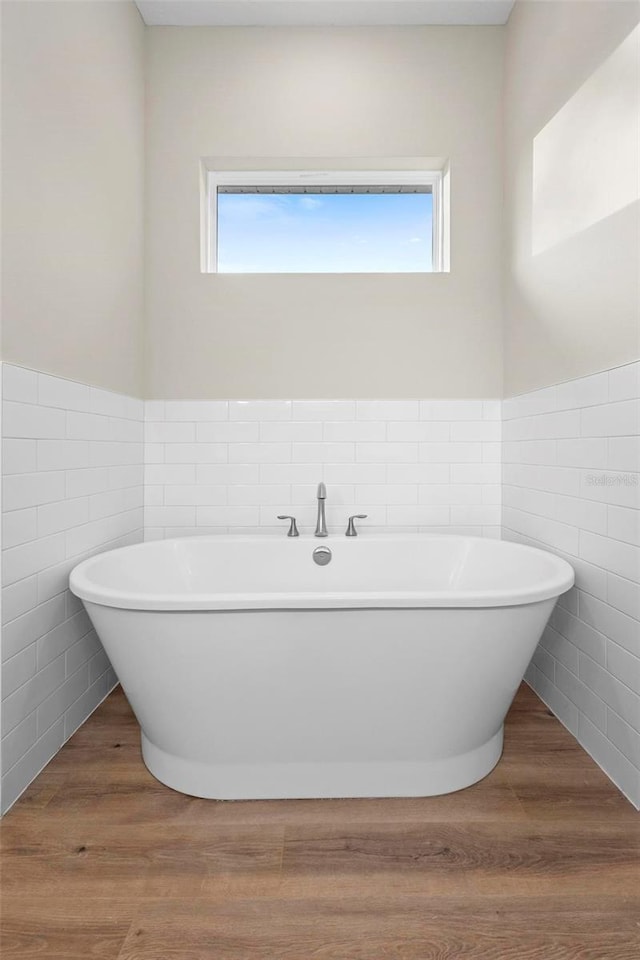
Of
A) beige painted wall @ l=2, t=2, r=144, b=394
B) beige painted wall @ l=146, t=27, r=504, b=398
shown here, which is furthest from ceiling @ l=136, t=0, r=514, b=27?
beige painted wall @ l=2, t=2, r=144, b=394

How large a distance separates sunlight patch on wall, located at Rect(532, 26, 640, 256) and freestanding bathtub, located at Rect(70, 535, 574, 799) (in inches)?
48.6

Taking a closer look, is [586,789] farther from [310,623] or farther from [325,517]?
[325,517]

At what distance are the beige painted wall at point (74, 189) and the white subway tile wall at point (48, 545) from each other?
0.15 m

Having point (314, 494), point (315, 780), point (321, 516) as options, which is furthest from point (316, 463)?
point (315, 780)

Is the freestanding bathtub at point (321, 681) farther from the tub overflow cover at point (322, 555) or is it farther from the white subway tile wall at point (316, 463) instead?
the white subway tile wall at point (316, 463)

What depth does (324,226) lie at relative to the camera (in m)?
2.79

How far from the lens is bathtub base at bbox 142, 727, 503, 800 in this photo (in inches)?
62.7

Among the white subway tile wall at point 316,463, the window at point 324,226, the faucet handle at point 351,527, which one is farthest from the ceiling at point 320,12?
the faucet handle at point 351,527

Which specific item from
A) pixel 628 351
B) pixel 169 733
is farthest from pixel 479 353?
pixel 169 733

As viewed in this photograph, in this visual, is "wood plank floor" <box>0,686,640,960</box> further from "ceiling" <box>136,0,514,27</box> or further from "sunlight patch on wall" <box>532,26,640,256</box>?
"ceiling" <box>136,0,514,27</box>

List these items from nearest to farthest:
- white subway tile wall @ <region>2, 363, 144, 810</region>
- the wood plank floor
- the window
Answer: the wood plank floor
white subway tile wall @ <region>2, 363, 144, 810</region>
the window

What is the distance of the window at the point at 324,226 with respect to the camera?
277 centimetres

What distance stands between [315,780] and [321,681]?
354 mm

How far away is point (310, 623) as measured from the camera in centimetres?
145
